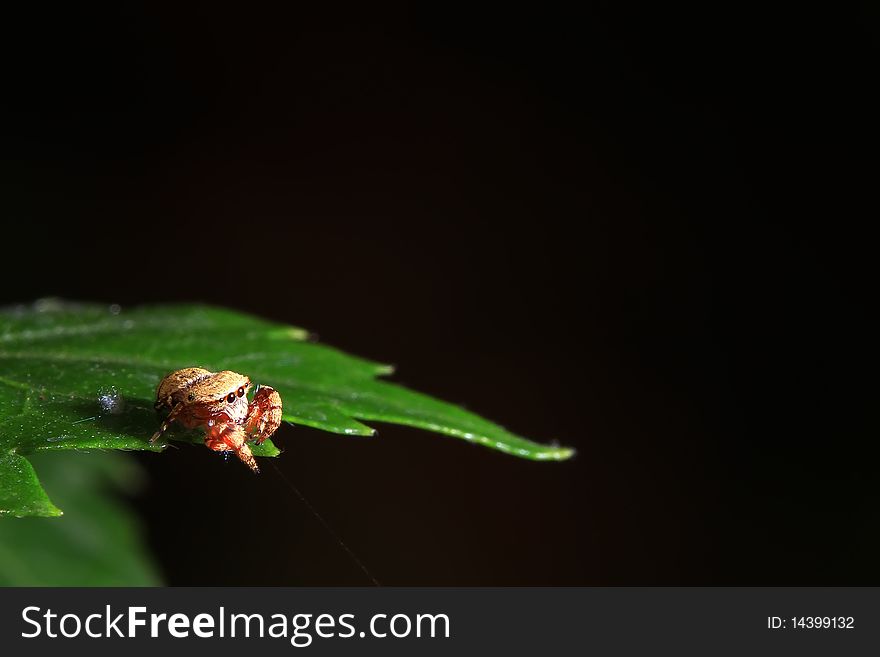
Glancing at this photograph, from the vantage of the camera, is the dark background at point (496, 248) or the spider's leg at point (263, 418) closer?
the spider's leg at point (263, 418)

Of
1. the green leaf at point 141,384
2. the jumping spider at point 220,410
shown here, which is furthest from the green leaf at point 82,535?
the jumping spider at point 220,410

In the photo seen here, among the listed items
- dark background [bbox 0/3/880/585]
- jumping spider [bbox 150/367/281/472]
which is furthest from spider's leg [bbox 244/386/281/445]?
dark background [bbox 0/3/880/585]

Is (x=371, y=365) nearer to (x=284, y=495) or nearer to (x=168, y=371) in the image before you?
(x=168, y=371)

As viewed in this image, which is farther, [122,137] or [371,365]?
[122,137]

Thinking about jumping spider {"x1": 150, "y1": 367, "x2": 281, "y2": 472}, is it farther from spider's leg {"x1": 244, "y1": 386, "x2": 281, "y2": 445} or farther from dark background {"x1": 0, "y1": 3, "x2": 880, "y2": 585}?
dark background {"x1": 0, "y1": 3, "x2": 880, "y2": 585}

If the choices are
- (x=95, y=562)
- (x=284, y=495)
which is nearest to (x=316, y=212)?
(x=284, y=495)

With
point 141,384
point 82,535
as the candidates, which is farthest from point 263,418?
point 82,535

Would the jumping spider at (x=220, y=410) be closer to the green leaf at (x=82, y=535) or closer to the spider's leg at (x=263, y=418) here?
the spider's leg at (x=263, y=418)
